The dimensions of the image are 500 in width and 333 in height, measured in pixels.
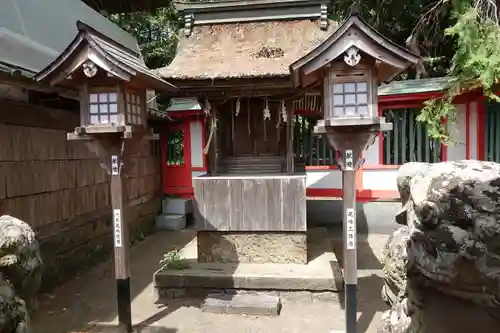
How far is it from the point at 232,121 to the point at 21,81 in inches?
157

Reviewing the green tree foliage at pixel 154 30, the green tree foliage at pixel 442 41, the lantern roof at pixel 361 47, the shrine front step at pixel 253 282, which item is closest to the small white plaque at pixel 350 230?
the shrine front step at pixel 253 282

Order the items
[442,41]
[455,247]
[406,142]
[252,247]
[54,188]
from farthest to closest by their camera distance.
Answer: [442,41], [406,142], [54,188], [252,247], [455,247]

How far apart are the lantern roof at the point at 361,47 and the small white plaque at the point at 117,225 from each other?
343 cm

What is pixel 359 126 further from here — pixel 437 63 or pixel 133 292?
pixel 437 63

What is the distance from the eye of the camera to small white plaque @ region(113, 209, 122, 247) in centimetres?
560

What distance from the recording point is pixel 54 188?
765 cm

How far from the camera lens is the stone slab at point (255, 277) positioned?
6.51m

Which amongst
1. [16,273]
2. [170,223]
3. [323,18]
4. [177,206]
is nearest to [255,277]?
[16,273]

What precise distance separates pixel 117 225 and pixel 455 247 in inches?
191

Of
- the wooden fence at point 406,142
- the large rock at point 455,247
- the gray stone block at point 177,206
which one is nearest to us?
the large rock at point 455,247

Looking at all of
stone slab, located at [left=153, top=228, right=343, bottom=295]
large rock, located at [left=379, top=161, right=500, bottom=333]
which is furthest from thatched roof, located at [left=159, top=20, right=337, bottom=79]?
large rock, located at [left=379, top=161, right=500, bottom=333]

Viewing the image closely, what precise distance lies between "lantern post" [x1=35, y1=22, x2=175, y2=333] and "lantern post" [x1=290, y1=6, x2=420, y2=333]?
93.7 inches

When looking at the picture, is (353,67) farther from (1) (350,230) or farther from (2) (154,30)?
(2) (154,30)

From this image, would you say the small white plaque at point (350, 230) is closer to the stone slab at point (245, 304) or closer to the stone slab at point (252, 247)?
the stone slab at point (245, 304)
